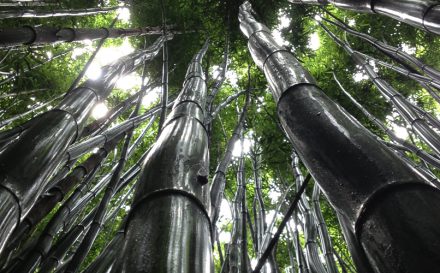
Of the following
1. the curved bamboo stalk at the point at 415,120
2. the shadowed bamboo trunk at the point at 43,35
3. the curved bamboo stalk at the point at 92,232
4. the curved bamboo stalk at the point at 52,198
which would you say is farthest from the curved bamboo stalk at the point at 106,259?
the curved bamboo stalk at the point at 415,120

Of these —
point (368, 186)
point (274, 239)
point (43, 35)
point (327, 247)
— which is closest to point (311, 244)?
point (327, 247)

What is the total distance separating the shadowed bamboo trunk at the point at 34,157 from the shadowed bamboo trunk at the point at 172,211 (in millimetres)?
414

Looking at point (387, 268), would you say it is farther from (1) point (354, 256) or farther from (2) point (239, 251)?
(2) point (239, 251)

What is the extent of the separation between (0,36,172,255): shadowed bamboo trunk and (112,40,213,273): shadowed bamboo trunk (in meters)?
0.41

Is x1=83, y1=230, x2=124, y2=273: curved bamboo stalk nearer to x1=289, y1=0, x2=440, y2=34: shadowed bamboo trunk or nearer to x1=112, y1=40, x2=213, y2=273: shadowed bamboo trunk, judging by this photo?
x1=112, y1=40, x2=213, y2=273: shadowed bamboo trunk

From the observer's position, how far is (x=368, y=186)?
0.79 meters

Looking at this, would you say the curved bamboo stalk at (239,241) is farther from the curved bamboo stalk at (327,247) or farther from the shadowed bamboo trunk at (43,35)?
the shadowed bamboo trunk at (43,35)

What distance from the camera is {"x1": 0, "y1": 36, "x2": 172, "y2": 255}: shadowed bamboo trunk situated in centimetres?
106

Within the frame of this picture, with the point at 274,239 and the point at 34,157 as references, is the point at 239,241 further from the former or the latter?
the point at 34,157

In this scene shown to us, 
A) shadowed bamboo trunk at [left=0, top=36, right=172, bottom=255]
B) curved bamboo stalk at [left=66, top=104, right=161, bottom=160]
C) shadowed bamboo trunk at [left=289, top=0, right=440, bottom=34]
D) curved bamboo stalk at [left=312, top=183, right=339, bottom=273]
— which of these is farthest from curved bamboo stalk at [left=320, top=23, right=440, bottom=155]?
shadowed bamboo trunk at [left=0, top=36, right=172, bottom=255]

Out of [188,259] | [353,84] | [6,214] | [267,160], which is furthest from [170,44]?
[188,259]

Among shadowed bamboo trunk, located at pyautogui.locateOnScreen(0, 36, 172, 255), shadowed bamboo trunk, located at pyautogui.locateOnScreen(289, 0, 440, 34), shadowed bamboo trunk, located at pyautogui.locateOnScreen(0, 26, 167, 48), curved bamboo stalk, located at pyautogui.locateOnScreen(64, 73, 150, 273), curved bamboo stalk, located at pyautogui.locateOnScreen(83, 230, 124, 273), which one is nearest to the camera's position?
shadowed bamboo trunk, located at pyautogui.locateOnScreen(0, 36, 172, 255)

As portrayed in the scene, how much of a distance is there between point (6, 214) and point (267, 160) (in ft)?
16.1

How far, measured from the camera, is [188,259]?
0.73 m
